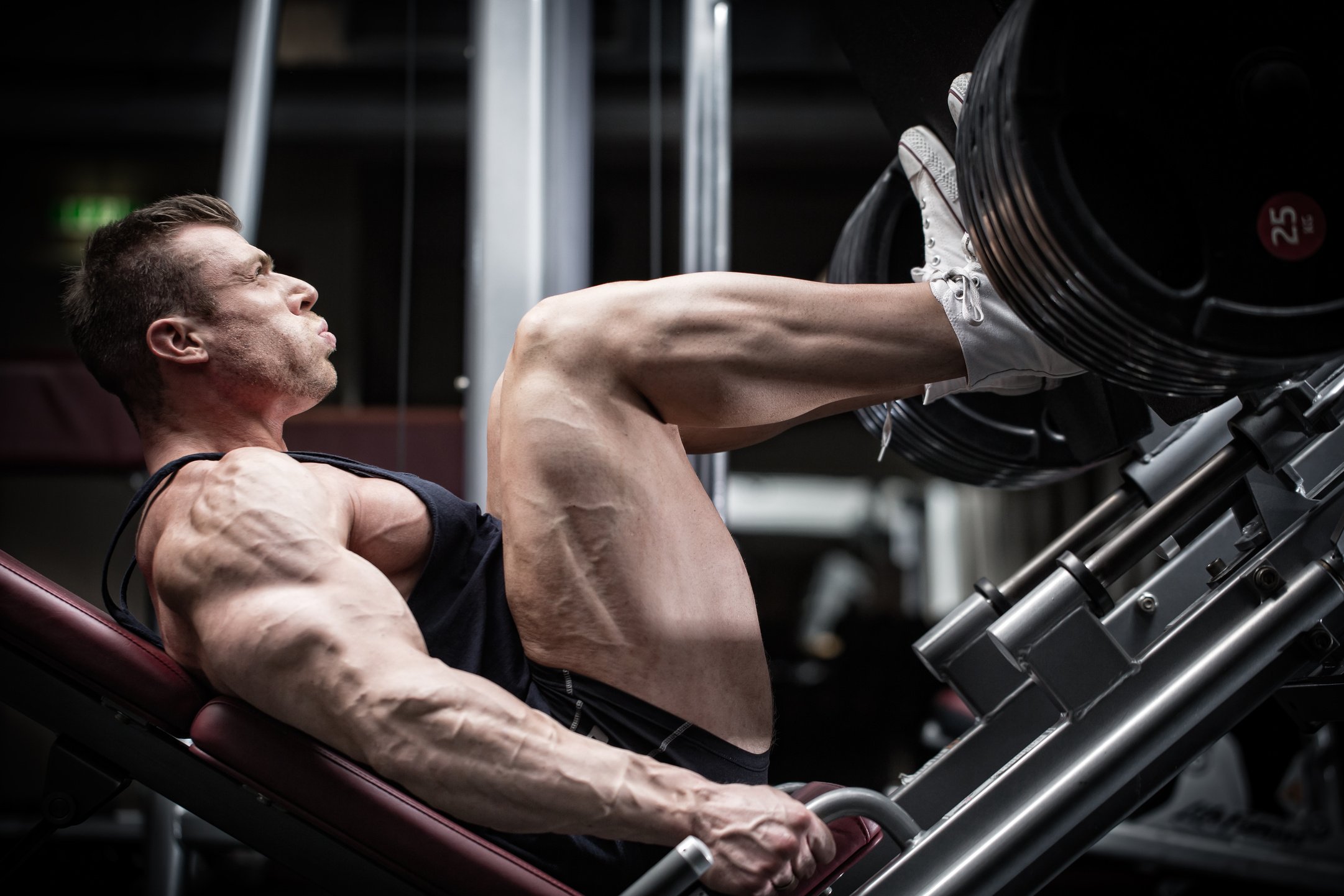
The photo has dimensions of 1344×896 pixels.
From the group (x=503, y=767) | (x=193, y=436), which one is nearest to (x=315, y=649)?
A: (x=503, y=767)

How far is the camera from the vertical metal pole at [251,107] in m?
1.97

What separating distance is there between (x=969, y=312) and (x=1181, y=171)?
199 millimetres

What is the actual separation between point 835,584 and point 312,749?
18.8 feet

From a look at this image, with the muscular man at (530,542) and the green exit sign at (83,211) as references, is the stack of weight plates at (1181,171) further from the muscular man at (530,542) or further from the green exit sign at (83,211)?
the green exit sign at (83,211)

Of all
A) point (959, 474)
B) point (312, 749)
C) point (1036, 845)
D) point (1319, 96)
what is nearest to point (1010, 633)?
point (1036, 845)

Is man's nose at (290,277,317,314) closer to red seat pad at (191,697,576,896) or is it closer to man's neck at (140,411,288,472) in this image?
man's neck at (140,411,288,472)

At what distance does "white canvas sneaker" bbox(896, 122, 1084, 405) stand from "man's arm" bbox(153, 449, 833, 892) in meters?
0.41

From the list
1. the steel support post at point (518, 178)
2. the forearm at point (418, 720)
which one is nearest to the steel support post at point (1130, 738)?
the forearm at point (418, 720)

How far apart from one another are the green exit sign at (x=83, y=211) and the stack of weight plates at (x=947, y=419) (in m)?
3.35

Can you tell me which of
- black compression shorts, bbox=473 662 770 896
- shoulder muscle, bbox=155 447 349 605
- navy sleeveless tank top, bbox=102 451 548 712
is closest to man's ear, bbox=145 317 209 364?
navy sleeveless tank top, bbox=102 451 548 712

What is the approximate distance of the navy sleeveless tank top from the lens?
1004mm

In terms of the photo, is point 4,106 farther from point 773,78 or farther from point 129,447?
point 773,78

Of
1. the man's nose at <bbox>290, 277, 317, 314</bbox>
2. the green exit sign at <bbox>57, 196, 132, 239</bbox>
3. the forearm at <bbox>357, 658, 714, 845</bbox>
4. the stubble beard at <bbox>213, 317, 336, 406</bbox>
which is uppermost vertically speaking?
the green exit sign at <bbox>57, 196, 132, 239</bbox>

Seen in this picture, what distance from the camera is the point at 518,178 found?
1.94m
